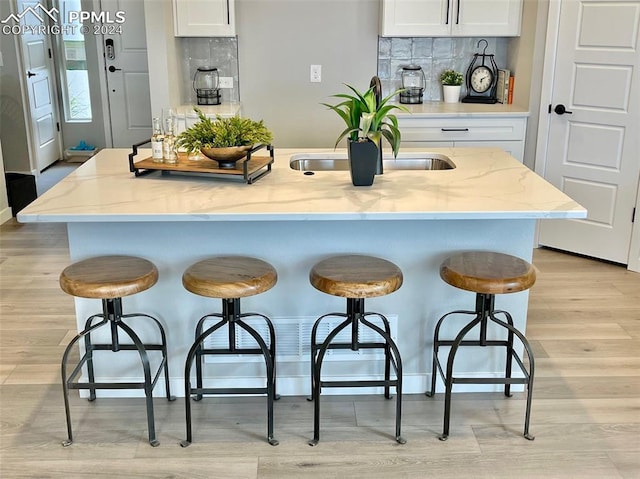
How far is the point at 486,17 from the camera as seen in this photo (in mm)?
4922

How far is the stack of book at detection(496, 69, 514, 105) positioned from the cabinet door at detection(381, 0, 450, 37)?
1.86 feet

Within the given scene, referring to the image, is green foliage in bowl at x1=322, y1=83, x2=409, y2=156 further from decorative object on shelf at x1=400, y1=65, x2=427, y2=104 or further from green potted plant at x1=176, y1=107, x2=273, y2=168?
decorative object on shelf at x1=400, y1=65, x2=427, y2=104

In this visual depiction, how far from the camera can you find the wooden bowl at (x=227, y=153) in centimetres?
287

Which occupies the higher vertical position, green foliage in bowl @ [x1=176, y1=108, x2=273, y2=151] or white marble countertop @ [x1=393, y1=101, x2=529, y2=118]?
green foliage in bowl @ [x1=176, y1=108, x2=273, y2=151]

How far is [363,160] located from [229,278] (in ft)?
2.39

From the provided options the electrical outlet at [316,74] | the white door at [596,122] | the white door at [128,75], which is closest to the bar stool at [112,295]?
the electrical outlet at [316,74]

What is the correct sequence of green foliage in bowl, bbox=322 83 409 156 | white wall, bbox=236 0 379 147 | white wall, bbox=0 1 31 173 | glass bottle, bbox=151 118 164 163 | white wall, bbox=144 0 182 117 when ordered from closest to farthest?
green foliage in bowl, bbox=322 83 409 156 → glass bottle, bbox=151 118 164 163 → white wall, bbox=144 0 182 117 → white wall, bbox=236 0 379 147 → white wall, bbox=0 1 31 173

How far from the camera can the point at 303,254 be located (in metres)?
2.88

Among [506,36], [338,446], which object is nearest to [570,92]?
[506,36]

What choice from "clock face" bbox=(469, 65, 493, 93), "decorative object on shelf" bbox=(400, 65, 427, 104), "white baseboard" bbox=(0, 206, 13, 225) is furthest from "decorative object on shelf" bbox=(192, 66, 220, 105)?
"clock face" bbox=(469, 65, 493, 93)

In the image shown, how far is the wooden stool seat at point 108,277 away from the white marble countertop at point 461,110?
2.60 m

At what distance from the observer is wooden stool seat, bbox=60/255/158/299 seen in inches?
99.1

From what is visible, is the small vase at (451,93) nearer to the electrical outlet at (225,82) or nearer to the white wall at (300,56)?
the white wall at (300,56)

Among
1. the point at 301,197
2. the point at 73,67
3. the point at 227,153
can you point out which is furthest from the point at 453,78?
the point at 73,67
